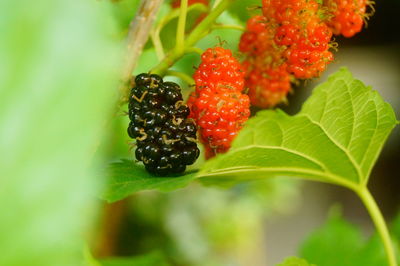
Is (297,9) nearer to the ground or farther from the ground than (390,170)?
farther from the ground

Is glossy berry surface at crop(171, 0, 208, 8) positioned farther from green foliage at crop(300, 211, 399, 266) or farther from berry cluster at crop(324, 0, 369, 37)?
green foliage at crop(300, 211, 399, 266)

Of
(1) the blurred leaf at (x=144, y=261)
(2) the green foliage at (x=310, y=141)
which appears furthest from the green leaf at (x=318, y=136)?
(1) the blurred leaf at (x=144, y=261)

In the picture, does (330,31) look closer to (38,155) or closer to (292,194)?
(38,155)

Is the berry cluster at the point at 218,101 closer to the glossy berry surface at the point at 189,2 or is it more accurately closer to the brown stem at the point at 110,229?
the glossy berry surface at the point at 189,2

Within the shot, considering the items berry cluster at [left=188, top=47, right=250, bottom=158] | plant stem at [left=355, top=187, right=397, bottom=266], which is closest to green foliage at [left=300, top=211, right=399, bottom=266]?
plant stem at [left=355, top=187, right=397, bottom=266]

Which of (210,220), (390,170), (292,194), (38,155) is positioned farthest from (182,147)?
(390,170)

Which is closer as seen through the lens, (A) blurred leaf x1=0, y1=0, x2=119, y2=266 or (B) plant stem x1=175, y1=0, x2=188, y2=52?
(A) blurred leaf x1=0, y1=0, x2=119, y2=266
